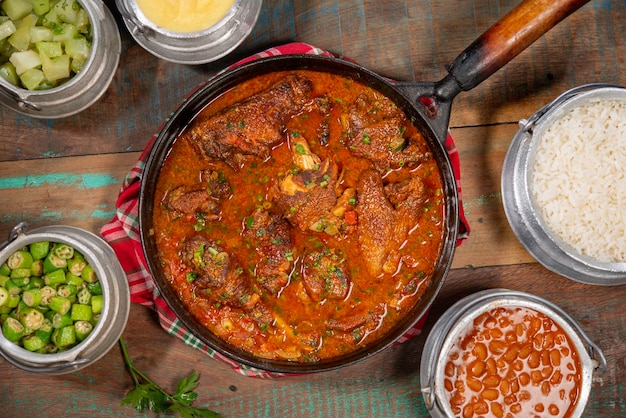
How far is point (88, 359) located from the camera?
3.22 m

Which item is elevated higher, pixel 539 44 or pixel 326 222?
pixel 539 44

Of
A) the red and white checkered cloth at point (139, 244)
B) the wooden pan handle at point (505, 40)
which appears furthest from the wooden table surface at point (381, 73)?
the wooden pan handle at point (505, 40)

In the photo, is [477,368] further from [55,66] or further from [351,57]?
[55,66]

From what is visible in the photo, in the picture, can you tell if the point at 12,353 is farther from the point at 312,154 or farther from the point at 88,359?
the point at 312,154

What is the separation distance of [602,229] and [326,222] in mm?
1394

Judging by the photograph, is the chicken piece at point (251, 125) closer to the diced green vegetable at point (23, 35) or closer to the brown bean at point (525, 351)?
the diced green vegetable at point (23, 35)

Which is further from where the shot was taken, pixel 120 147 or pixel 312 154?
pixel 120 147

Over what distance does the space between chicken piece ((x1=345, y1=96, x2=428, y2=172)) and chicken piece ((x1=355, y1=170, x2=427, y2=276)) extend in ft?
0.30

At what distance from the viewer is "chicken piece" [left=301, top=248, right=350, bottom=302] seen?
302 centimetres

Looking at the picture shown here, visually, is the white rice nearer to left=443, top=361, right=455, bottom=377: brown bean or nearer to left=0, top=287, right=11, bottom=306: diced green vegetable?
left=443, top=361, right=455, bottom=377: brown bean

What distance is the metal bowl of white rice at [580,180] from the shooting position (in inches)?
126

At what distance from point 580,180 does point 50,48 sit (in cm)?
271

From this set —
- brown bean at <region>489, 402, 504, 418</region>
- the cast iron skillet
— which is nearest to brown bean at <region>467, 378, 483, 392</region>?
brown bean at <region>489, 402, 504, 418</region>

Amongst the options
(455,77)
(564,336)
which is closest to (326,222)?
(455,77)
